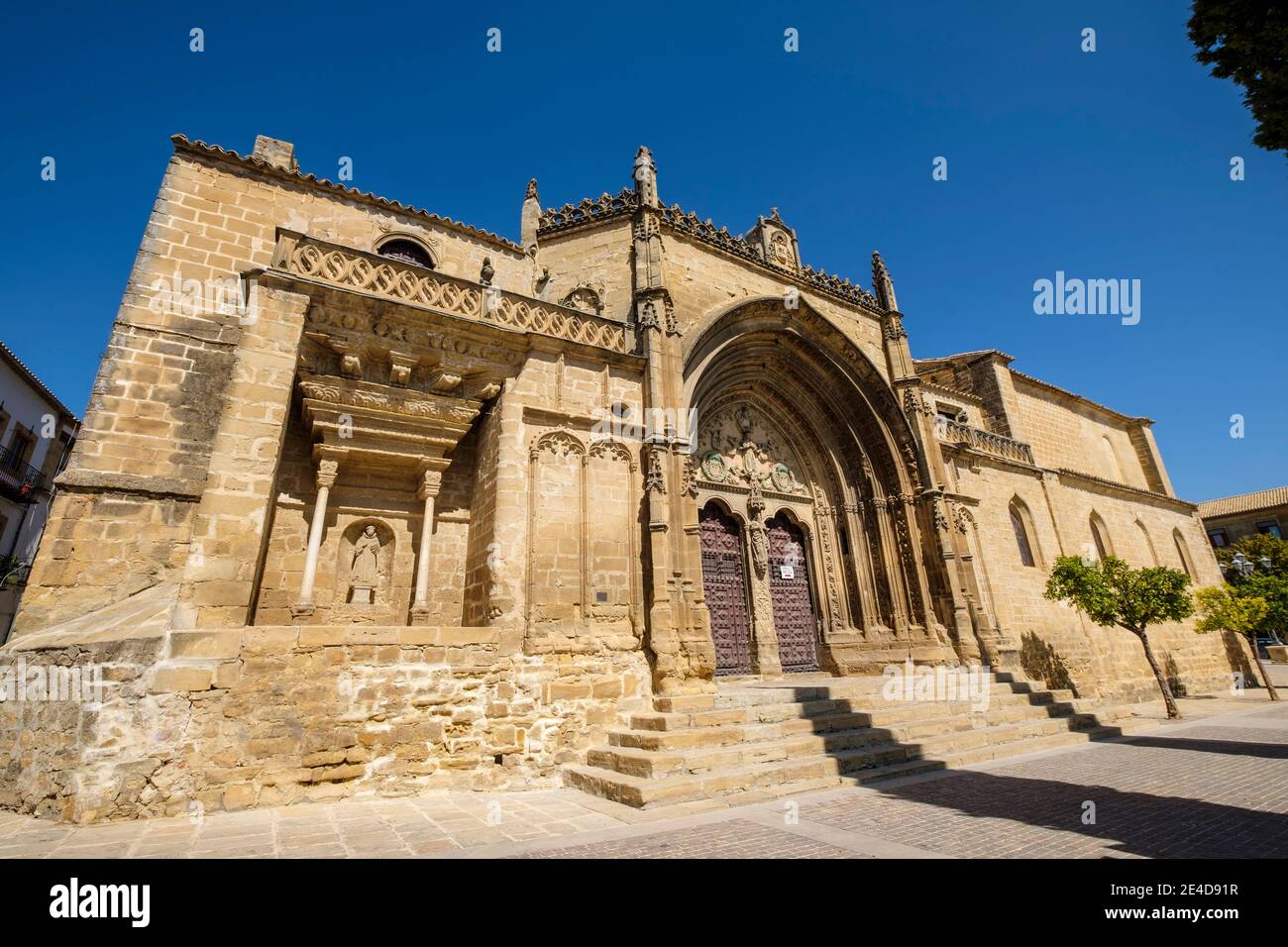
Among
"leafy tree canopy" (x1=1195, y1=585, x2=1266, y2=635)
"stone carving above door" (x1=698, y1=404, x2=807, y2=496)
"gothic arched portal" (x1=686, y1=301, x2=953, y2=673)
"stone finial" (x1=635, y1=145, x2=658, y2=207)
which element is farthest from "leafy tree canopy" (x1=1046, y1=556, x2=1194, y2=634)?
"stone finial" (x1=635, y1=145, x2=658, y2=207)

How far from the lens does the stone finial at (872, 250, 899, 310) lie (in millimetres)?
15070

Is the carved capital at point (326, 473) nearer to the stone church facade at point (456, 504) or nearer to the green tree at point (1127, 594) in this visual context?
the stone church facade at point (456, 504)

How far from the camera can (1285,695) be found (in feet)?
57.0

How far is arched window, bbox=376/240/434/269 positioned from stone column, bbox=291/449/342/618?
5.27m

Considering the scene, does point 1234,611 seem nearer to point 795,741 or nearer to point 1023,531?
point 1023,531

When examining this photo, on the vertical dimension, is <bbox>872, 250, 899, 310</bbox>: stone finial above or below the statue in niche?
above

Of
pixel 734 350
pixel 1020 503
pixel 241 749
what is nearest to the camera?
pixel 241 749

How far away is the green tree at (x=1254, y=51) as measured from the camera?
4.66 m

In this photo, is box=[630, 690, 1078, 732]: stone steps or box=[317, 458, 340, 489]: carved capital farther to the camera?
box=[317, 458, 340, 489]: carved capital

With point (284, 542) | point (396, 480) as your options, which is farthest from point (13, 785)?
point (396, 480)

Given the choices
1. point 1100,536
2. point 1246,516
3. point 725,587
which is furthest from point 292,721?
point 1246,516

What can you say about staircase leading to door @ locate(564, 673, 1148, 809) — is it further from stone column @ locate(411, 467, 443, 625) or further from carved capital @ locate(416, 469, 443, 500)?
carved capital @ locate(416, 469, 443, 500)
